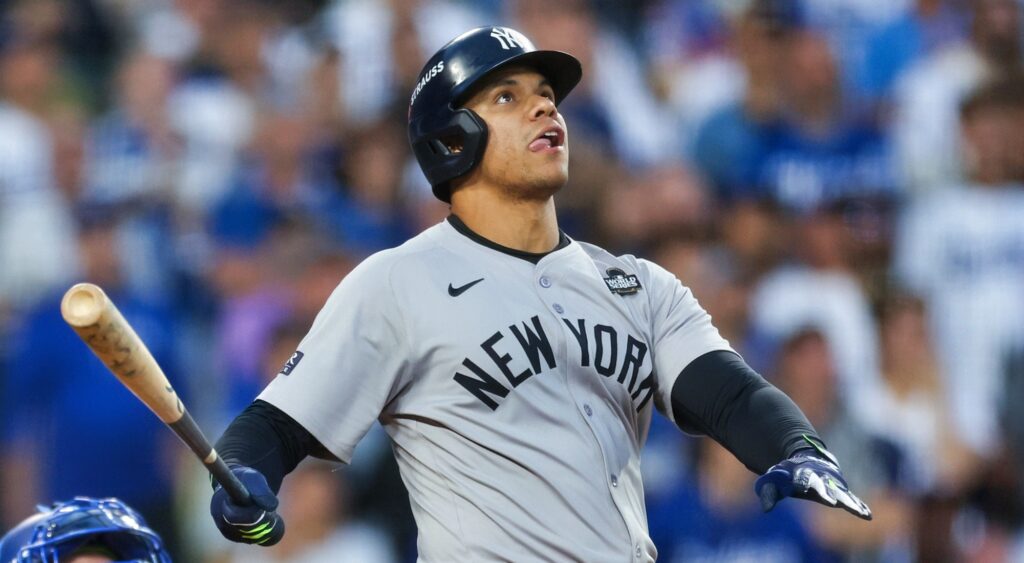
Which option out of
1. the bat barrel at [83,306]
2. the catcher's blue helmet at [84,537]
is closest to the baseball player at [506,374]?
the catcher's blue helmet at [84,537]

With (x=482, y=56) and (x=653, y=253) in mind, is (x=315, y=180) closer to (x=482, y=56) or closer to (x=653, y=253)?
(x=653, y=253)

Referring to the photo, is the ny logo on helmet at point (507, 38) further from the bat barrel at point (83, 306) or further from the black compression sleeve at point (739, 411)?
the bat barrel at point (83, 306)

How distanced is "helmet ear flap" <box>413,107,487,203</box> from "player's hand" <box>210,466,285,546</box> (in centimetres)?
103

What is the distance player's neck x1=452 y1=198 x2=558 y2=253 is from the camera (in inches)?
155

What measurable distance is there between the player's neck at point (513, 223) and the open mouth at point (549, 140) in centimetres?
15

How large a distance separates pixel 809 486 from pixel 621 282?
0.87 metres

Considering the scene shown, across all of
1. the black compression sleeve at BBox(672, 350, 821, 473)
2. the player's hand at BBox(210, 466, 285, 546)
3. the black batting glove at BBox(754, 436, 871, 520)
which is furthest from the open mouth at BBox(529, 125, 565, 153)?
the player's hand at BBox(210, 466, 285, 546)

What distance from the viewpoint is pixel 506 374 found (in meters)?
3.64

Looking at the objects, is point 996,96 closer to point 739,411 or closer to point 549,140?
point 549,140

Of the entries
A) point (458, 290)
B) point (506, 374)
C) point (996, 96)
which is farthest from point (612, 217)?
point (506, 374)

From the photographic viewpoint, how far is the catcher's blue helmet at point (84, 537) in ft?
11.7

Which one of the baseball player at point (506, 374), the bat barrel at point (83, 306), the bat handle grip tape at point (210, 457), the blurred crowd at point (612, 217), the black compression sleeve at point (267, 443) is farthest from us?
the blurred crowd at point (612, 217)

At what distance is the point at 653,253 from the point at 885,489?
160 centimetres

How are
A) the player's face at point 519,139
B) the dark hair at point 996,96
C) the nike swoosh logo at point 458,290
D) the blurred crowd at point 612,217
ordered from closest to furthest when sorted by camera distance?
1. the nike swoosh logo at point 458,290
2. the player's face at point 519,139
3. the blurred crowd at point 612,217
4. the dark hair at point 996,96
